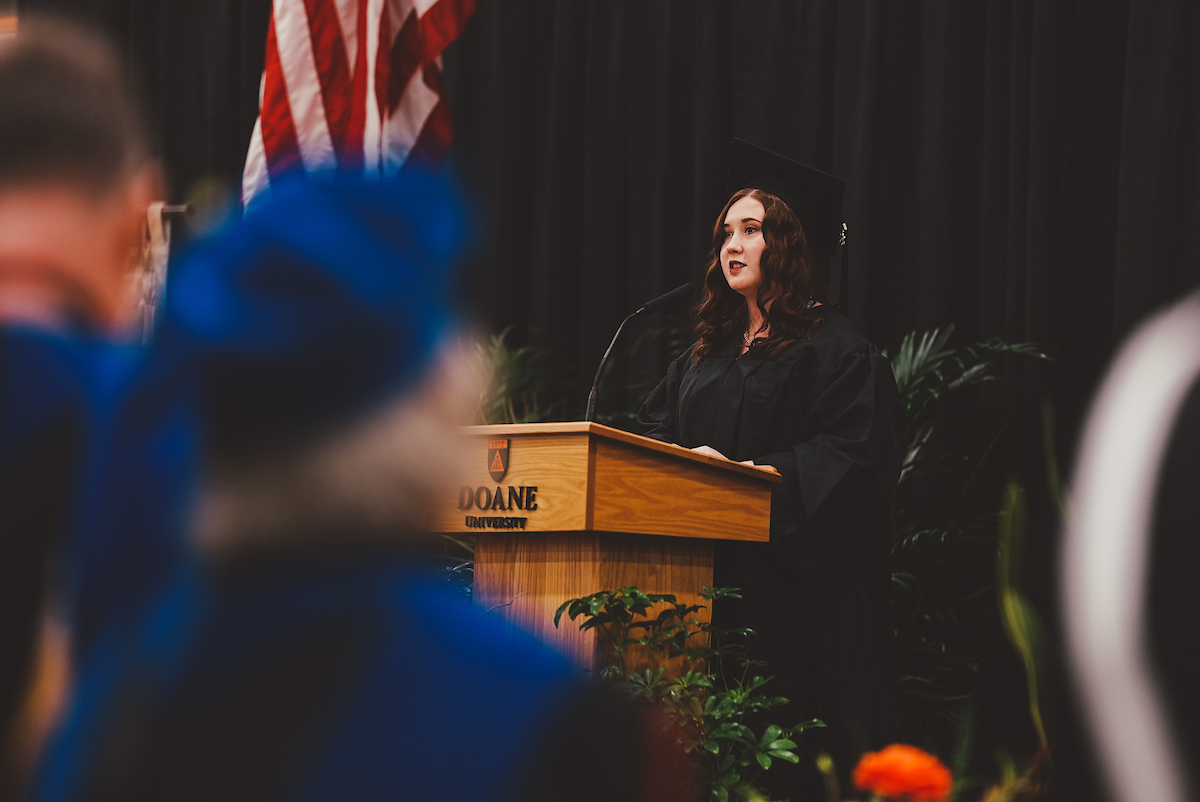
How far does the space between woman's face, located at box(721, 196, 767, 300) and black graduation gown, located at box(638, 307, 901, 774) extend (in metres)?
0.20

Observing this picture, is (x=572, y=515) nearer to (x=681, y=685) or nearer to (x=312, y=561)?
(x=681, y=685)

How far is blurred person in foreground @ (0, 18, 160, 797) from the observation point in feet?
1.80

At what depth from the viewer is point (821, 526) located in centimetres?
304

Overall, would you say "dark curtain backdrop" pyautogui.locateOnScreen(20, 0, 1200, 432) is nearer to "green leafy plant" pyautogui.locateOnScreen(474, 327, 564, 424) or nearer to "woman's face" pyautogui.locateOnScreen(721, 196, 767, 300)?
"green leafy plant" pyautogui.locateOnScreen(474, 327, 564, 424)

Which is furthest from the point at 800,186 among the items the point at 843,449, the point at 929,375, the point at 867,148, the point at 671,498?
the point at 671,498

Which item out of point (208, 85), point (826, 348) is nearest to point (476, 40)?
point (208, 85)

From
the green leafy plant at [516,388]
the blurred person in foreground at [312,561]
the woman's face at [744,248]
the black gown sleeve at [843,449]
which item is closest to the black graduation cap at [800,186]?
the woman's face at [744,248]

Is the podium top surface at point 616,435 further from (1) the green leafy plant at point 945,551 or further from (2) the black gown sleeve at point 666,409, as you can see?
(1) the green leafy plant at point 945,551

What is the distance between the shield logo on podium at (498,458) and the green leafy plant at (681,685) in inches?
12.0

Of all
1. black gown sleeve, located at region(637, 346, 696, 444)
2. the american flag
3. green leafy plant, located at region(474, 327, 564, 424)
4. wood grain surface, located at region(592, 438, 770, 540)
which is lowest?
wood grain surface, located at region(592, 438, 770, 540)

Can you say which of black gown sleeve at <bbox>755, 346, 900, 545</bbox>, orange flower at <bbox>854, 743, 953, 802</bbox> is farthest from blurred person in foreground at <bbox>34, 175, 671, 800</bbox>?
black gown sleeve at <bbox>755, 346, 900, 545</bbox>

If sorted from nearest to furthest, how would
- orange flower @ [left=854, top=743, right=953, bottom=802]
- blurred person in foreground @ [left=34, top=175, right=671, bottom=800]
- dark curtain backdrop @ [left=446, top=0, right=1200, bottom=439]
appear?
blurred person in foreground @ [left=34, top=175, right=671, bottom=800], orange flower @ [left=854, top=743, right=953, bottom=802], dark curtain backdrop @ [left=446, top=0, right=1200, bottom=439]

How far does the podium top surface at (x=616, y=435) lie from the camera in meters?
2.34

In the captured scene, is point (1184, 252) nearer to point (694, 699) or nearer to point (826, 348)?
point (826, 348)
